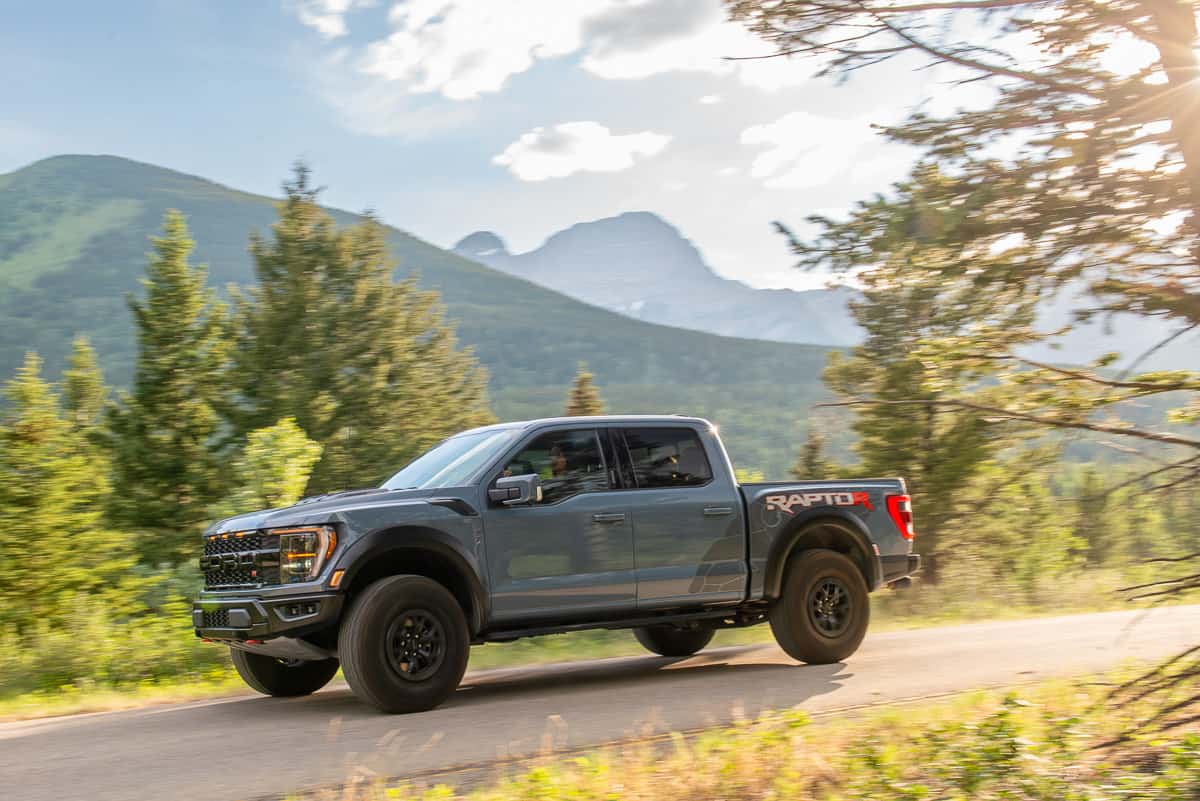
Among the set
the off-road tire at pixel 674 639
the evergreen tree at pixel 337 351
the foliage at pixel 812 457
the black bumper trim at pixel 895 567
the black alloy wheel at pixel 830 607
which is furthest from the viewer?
the evergreen tree at pixel 337 351

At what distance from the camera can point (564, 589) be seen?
8203 mm

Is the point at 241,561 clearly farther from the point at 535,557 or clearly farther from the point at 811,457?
the point at 811,457

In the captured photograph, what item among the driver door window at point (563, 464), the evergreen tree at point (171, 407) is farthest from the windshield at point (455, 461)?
the evergreen tree at point (171, 407)

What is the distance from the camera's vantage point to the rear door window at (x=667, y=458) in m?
8.95

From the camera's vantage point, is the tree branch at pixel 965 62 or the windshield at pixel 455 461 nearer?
the tree branch at pixel 965 62

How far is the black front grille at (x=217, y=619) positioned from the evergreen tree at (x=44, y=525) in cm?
1175

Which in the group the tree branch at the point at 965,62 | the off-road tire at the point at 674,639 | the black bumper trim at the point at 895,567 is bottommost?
the off-road tire at the point at 674,639


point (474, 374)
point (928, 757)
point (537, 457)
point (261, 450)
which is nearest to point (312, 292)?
point (474, 374)

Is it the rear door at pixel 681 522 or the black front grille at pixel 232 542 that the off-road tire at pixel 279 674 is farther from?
the rear door at pixel 681 522

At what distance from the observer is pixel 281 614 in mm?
7426

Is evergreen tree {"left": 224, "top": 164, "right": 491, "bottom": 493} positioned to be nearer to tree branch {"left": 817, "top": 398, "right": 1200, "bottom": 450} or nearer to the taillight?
the taillight

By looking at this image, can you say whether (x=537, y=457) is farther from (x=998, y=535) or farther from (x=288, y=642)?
(x=998, y=535)

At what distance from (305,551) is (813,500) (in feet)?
13.9

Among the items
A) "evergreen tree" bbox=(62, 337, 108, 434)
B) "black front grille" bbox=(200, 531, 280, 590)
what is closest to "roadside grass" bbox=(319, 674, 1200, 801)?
"black front grille" bbox=(200, 531, 280, 590)
